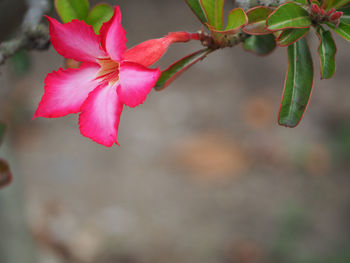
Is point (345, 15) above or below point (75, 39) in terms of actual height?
above

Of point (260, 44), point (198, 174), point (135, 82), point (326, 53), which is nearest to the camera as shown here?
point (135, 82)

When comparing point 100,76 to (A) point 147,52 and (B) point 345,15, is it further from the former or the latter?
(B) point 345,15

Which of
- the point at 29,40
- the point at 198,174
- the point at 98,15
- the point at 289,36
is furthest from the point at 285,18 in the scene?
the point at 198,174

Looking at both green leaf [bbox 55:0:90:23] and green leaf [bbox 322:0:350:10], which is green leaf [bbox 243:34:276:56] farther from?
green leaf [bbox 55:0:90:23]

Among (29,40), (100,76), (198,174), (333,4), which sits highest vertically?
(198,174)

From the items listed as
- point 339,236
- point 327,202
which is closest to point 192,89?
point 327,202

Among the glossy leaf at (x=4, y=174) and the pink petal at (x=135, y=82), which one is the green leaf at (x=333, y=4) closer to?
the pink petal at (x=135, y=82)

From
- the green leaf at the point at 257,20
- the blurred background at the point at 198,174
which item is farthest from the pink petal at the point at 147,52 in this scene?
the blurred background at the point at 198,174

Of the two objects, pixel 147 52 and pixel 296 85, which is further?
pixel 296 85
